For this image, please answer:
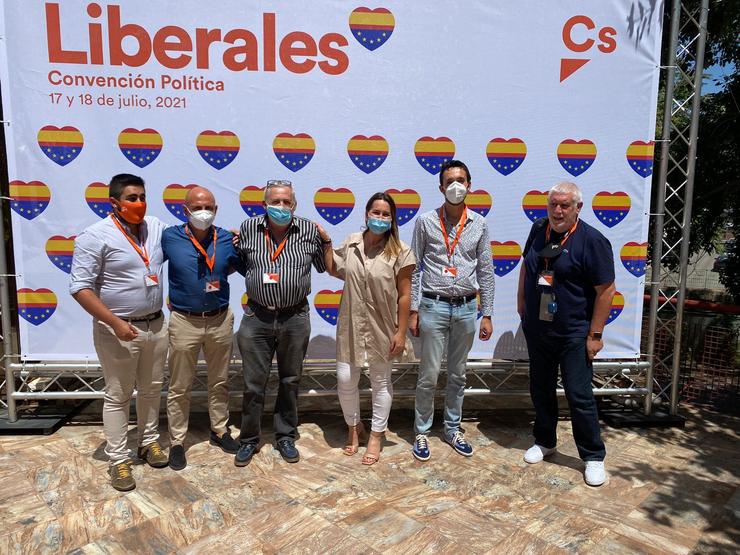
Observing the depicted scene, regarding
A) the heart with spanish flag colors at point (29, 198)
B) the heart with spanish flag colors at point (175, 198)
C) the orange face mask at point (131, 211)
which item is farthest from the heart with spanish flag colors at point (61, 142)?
the orange face mask at point (131, 211)

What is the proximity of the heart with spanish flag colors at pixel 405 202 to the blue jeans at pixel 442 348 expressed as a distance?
70cm

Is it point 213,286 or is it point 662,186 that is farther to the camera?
point 662,186

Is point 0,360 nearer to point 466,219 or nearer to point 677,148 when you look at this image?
point 466,219

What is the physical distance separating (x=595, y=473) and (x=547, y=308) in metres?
1.01

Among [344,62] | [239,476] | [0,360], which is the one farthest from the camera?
[0,360]

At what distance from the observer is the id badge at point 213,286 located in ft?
9.48

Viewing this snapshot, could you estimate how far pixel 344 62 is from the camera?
11.2ft

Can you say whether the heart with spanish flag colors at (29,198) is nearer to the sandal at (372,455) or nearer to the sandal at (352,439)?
the sandal at (352,439)

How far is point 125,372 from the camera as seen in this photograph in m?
2.79

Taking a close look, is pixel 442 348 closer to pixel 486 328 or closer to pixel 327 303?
pixel 486 328

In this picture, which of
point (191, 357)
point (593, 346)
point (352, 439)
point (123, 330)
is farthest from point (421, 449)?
point (123, 330)

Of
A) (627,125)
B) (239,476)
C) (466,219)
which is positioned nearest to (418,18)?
(466,219)

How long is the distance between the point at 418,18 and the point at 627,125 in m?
1.69

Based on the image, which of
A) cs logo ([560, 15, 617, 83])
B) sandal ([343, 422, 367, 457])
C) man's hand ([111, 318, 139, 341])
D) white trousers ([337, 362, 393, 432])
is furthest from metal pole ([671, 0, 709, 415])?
man's hand ([111, 318, 139, 341])
